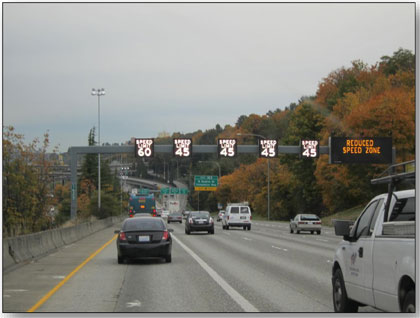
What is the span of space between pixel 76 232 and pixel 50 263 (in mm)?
16799

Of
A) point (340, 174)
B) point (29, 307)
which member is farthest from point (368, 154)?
point (29, 307)

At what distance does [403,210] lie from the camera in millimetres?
8859

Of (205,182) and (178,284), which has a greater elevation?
(205,182)

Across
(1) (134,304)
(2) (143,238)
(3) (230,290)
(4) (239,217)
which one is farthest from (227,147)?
(1) (134,304)

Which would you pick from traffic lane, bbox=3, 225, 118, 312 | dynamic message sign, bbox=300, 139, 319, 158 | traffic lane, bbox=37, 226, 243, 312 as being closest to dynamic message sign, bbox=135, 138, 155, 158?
dynamic message sign, bbox=300, 139, 319, 158

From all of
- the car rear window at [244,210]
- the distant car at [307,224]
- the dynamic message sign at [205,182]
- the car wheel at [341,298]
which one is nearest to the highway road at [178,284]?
the car wheel at [341,298]

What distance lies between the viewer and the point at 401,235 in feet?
26.1

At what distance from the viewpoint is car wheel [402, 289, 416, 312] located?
7.59 metres

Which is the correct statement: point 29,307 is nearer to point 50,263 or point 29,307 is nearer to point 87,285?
point 87,285

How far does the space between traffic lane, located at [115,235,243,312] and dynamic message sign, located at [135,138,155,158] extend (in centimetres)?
2617

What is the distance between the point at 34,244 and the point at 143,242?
17.6 feet

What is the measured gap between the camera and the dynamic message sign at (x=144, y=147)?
4731cm

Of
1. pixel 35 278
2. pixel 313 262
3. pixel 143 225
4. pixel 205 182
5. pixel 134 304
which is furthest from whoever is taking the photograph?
pixel 205 182

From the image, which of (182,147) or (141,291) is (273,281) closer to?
(141,291)
